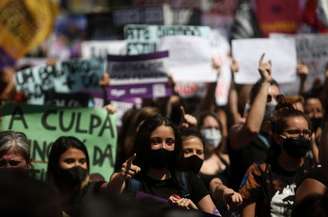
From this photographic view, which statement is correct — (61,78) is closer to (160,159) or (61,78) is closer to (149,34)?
(149,34)

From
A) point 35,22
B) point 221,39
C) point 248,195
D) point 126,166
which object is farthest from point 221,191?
point 35,22

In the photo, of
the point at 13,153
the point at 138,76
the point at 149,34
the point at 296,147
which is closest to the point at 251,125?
the point at 296,147

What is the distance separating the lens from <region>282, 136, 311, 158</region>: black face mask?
452 centimetres

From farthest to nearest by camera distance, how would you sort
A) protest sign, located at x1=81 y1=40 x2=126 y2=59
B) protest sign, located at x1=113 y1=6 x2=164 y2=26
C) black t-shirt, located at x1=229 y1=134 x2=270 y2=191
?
protest sign, located at x1=81 y1=40 x2=126 y2=59 < protest sign, located at x1=113 y1=6 x2=164 y2=26 < black t-shirt, located at x1=229 y1=134 x2=270 y2=191

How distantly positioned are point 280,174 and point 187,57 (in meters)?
3.56

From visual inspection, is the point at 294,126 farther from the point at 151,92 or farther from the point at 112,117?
the point at 151,92

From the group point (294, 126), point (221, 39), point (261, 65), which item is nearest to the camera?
point (294, 126)

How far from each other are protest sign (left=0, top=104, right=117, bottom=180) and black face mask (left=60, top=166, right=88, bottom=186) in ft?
5.83

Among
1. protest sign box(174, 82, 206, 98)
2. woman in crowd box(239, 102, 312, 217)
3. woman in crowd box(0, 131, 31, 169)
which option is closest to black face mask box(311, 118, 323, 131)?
woman in crowd box(239, 102, 312, 217)

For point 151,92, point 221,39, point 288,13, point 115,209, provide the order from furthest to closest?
point 288,13 < point 221,39 < point 151,92 < point 115,209

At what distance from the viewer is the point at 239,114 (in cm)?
709

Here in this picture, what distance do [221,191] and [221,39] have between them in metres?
4.06

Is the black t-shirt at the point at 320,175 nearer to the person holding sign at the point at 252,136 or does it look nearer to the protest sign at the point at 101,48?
the person holding sign at the point at 252,136

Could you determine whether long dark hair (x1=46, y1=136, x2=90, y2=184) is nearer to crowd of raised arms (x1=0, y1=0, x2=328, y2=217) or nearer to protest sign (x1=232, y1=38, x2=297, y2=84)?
crowd of raised arms (x1=0, y1=0, x2=328, y2=217)
